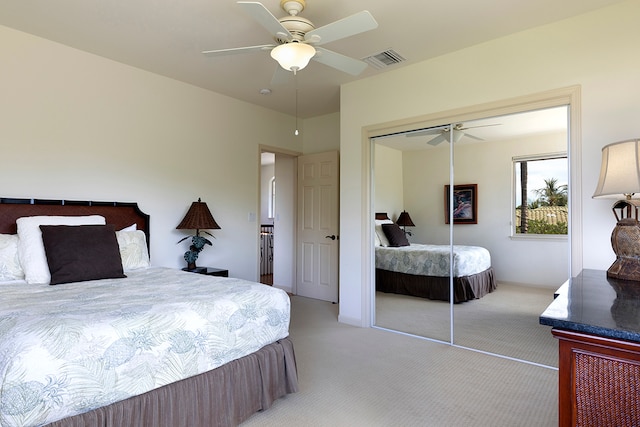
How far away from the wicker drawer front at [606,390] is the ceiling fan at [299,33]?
72.3 inches

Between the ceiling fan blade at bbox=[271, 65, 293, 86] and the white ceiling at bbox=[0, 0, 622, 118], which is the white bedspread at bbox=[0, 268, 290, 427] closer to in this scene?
the ceiling fan blade at bbox=[271, 65, 293, 86]

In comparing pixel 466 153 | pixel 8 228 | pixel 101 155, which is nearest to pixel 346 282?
pixel 466 153

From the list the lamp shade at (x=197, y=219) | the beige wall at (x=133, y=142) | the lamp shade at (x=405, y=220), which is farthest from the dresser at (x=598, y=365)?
the beige wall at (x=133, y=142)

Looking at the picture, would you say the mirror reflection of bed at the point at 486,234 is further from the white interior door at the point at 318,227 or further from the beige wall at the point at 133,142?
the beige wall at the point at 133,142

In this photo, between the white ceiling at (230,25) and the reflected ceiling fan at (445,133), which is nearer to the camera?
the white ceiling at (230,25)

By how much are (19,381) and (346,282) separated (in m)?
3.13

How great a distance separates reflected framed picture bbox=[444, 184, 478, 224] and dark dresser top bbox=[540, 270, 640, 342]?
1732 mm

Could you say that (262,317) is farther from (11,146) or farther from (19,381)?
(11,146)

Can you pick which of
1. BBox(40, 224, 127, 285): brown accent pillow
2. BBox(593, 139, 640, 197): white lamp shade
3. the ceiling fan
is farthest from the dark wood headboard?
BBox(593, 139, 640, 197): white lamp shade

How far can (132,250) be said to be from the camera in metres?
3.10

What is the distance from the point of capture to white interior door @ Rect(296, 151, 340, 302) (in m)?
5.04

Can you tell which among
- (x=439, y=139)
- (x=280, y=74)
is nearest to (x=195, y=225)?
(x=280, y=74)

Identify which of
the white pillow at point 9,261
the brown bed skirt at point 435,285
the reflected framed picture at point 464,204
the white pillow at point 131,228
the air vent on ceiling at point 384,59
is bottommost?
the brown bed skirt at point 435,285

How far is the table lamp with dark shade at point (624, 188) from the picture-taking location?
1.71 meters
